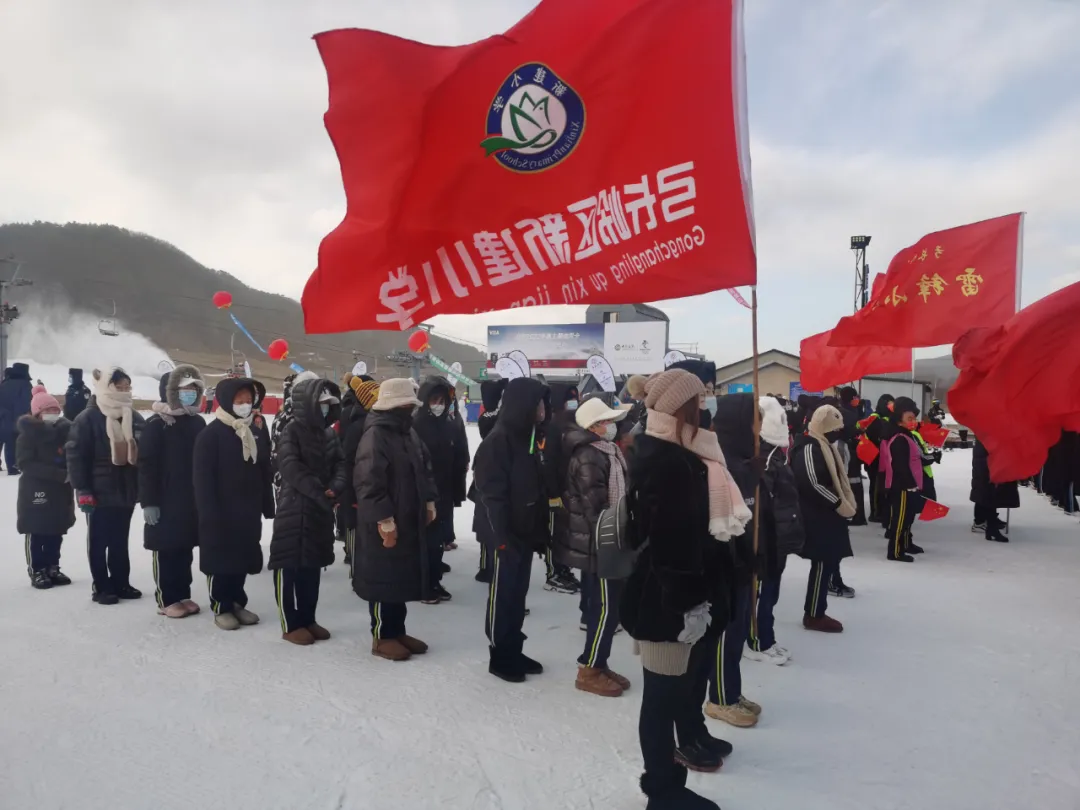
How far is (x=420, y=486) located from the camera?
4.54 m

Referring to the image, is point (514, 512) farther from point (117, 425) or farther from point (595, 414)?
point (117, 425)

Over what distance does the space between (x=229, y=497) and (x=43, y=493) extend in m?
2.38

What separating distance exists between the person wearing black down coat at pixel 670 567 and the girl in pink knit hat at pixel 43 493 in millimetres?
5593

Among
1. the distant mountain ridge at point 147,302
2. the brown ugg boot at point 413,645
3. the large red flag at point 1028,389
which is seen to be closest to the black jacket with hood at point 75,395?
the brown ugg boot at point 413,645

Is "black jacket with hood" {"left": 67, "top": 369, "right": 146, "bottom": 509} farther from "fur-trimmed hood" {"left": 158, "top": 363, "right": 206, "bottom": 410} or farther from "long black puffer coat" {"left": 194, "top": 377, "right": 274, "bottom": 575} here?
"long black puffer coat" {"left": 194, "top": 377, "right": 274, "bottom": 575}

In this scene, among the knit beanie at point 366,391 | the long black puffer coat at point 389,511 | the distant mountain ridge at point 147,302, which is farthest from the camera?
the distant mountain ridge at point 147,302

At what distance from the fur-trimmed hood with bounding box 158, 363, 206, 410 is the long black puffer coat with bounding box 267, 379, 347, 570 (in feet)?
3.29

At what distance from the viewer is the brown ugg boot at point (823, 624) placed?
16.7ft

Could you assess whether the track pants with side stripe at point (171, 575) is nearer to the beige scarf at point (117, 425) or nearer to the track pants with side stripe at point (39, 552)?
the beige scarf at point (117, 425)

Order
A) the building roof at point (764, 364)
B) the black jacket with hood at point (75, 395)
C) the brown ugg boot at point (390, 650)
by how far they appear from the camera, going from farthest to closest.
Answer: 1. the building roof at point (764, 364)
2. the black jacket with hood at point (75, 395)
3. the brown ugg boot at point (390, 650)

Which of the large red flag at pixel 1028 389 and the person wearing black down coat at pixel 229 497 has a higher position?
the large red flag at pixel 1028 389

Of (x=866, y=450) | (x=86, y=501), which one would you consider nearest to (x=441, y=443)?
(x=86, y=501)

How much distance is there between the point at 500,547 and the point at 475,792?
145 cm

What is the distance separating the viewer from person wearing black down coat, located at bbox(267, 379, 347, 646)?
4684mm
